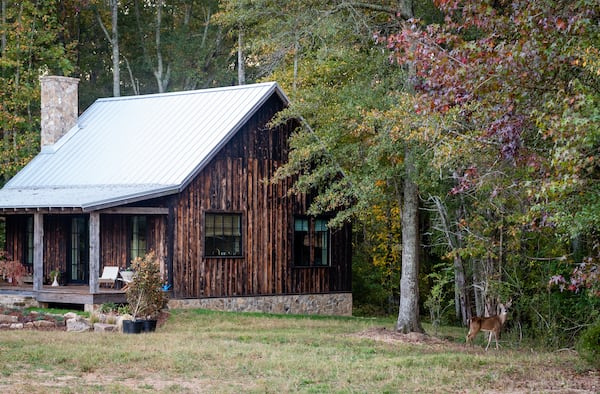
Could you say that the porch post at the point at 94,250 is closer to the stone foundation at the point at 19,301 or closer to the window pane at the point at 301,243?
the stone foundation at the point at 19,301

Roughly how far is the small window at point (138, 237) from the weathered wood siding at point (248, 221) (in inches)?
47.7

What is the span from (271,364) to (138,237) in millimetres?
10360

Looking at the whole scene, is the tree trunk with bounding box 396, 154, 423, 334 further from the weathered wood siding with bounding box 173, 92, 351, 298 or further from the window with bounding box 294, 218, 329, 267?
the window with bounding box 294, 218, 329, 267

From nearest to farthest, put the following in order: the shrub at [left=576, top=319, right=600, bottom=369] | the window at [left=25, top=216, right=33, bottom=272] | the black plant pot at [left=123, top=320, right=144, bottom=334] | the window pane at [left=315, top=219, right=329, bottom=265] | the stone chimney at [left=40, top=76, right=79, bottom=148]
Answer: the shrub at [left=576, top=319, right=600, bottom=369], the black plant pot at [left=123, top=320, right=144, bottom=334], the window pane at [left=315, top=219, right=329, bottom=265], the window at [left=25, top=216, right=33, bottom=272], the stone chimney at [left=40, top=76, right=79, bottom=148]

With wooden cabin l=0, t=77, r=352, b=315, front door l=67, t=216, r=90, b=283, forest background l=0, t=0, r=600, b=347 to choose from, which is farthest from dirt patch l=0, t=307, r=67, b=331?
forest background l=0, t=0, r=600, b=347

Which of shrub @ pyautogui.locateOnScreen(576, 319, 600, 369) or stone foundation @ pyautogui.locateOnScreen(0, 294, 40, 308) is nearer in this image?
shrub @ pyautogui.locateOnScreen(576, 319, 600, 369)

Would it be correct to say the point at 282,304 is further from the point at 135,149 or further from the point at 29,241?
the point at 29,241

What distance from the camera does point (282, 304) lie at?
2550cm

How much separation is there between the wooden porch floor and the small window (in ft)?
3.87

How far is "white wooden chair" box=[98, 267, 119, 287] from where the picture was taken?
23.4 metres

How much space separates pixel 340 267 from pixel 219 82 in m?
16.8

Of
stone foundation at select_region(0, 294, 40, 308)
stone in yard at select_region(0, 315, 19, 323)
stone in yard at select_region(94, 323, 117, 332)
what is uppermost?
stone foundation at select_region(0, 294, 40, 308)

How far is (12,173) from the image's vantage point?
32438 mm

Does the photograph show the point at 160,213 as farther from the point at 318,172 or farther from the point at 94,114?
the point at 94,114
